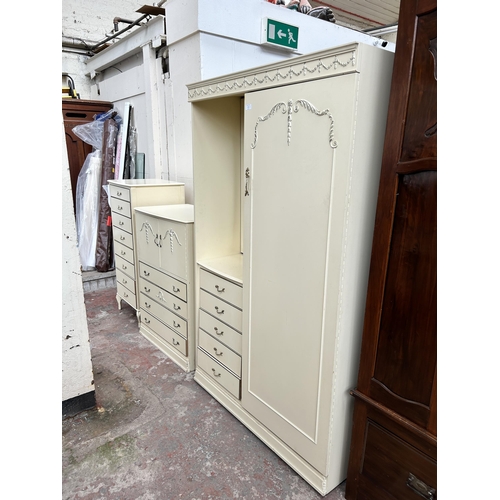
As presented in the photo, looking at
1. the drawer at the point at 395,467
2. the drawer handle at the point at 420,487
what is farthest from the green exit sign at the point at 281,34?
the drawer handle at the point at 420,487

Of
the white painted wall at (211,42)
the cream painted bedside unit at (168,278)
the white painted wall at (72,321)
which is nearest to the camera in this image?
the white painted wall at (72,321)

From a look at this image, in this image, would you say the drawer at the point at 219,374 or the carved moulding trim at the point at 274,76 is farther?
the drawer at the point at 219,374

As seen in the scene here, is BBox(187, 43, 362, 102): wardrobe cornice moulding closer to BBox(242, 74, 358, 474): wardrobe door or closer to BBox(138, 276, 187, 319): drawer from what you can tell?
BBox(242, 74, 358, 474): wardrobe door

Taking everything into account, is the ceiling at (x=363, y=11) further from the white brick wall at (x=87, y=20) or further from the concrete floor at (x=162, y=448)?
the concrete floor at (x=162, y=448)

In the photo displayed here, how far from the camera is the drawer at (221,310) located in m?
1.92

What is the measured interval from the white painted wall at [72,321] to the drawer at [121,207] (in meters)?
1.01

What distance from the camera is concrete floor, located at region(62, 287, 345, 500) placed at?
5.17 ft

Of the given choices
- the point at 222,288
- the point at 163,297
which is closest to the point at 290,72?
the point at 222,288

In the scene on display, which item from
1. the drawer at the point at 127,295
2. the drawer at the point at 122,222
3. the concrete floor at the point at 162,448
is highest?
the drawer at the point at 122,222

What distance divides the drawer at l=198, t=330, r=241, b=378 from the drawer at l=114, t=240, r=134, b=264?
3.58 ft

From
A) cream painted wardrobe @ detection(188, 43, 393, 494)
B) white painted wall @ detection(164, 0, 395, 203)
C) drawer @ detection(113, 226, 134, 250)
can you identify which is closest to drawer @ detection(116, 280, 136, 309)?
drawer @ detection(113, 226, 134, 250)
